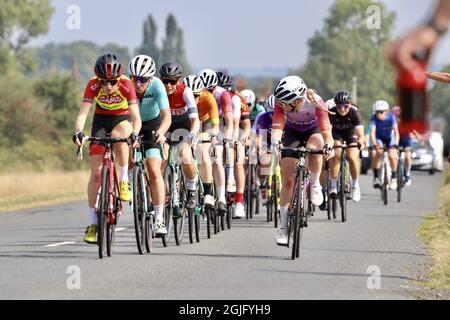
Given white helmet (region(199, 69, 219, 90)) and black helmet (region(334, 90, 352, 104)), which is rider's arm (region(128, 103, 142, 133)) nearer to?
white helmet (region(199, 69, 219, 90))

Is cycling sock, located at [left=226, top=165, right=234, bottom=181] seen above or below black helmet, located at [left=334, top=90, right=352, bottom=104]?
below

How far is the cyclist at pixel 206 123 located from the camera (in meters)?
15.3

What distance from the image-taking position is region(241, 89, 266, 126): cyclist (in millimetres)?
21547

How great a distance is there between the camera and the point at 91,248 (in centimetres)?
1361

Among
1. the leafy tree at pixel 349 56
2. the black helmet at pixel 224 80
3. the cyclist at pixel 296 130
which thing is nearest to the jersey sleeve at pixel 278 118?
the cyclist at pixel 296 130

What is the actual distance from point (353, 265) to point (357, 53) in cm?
12586

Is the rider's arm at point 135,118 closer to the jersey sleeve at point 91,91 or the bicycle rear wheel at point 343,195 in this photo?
the jersey sleeve at point 91,91

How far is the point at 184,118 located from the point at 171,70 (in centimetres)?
79

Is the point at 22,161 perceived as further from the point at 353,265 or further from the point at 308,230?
the point at 353,265

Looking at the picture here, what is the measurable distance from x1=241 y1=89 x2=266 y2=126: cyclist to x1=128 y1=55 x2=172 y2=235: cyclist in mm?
8651

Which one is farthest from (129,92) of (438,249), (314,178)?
(438,249)

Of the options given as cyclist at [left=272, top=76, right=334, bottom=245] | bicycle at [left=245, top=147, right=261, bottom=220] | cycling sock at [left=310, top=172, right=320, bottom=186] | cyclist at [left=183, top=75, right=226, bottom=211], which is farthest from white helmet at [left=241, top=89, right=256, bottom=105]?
cycling sock at [left=310, top=172, right=320, bottom=186]

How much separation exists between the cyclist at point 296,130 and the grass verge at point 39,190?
36.7 feet
